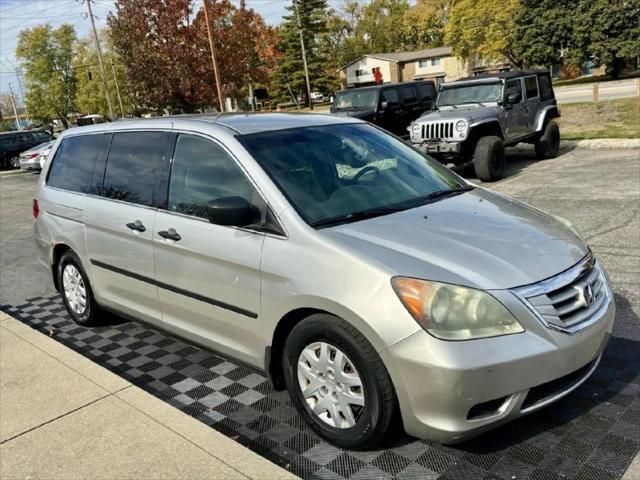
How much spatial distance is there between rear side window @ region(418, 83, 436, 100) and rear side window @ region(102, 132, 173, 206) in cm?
1353

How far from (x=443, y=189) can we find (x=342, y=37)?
9125 centimetres

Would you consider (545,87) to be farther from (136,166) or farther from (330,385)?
(330,385)

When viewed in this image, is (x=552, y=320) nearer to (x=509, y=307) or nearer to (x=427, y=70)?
(x=509, y=307)

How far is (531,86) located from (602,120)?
5705mm

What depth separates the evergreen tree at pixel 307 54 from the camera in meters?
58.4

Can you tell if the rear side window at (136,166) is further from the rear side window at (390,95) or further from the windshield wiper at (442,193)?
the rear side window at (390,95)

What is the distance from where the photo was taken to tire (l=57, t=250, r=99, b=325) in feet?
15.6

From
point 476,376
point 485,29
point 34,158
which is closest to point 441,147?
point 476,376

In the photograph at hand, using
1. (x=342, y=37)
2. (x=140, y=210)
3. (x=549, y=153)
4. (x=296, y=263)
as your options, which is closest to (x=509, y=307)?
(x=296, y=263)

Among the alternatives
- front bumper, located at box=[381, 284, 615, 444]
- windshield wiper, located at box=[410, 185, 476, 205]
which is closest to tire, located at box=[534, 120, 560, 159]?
windshield wiper, located at box=[410, 185, 476, 205]

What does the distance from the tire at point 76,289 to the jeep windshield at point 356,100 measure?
36.3 ft

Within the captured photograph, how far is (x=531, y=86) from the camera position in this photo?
41.0 ft

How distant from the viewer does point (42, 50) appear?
69.8m

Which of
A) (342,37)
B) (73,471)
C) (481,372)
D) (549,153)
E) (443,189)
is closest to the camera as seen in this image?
(481,372)
